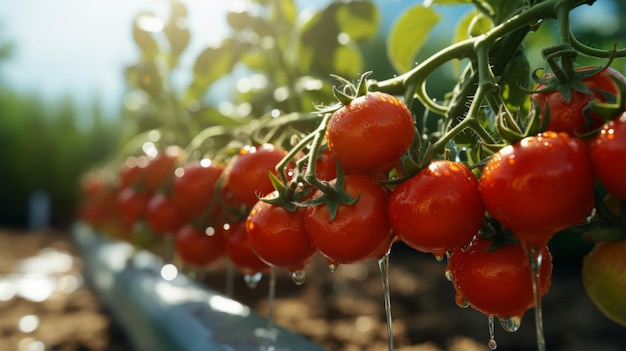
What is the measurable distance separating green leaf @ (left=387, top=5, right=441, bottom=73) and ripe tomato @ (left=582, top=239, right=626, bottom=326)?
0.60 m

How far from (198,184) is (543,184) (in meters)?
0.68

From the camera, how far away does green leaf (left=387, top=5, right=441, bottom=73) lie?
102 cm

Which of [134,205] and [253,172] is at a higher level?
[253,172]

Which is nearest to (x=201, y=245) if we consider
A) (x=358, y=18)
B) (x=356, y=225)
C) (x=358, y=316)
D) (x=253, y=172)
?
(x=253, y=172)

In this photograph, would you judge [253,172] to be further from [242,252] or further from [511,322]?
[511,322]

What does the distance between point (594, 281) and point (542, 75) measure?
204 millimetres

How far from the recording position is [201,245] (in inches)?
41.0

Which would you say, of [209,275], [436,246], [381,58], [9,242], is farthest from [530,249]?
[9,242]

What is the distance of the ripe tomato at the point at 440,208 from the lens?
0.50 m

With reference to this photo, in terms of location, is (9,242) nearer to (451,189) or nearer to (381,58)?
(381,58)

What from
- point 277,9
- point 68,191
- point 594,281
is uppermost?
point 277,9

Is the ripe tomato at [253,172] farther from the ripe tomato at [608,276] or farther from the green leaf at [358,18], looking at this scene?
the green leaf at [358,18]

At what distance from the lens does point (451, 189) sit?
19.6 inches

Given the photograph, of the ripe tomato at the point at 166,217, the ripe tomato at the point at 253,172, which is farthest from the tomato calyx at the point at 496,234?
the ripe tomato at the point at 166,217
